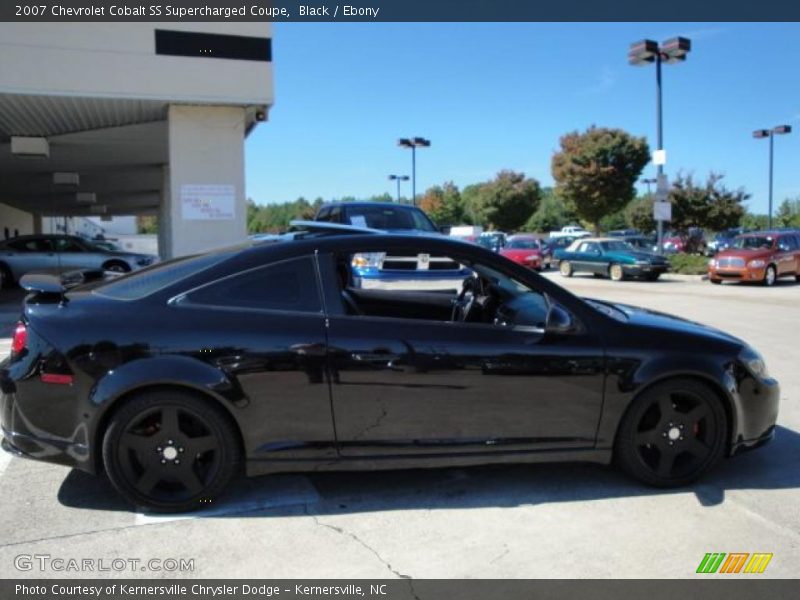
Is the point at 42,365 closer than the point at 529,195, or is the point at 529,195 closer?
the point at 42,365

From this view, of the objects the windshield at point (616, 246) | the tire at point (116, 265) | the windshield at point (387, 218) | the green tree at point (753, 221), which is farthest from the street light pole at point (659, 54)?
the green tree at point (753, 221)

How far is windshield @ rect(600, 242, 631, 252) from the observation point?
24312 mm

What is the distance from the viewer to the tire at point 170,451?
357 centimetres

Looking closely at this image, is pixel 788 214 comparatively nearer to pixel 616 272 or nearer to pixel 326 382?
pixel 616 272

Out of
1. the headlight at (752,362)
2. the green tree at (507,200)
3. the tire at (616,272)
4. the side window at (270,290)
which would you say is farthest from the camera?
the green tree at (507,200)

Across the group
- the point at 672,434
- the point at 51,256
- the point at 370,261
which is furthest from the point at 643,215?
the point at 672,434

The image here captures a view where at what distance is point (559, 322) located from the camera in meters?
3.91

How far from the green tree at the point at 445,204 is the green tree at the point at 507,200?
34.4 feet

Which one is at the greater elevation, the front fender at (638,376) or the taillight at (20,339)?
the taillight at (20,339)

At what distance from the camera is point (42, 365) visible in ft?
11.7

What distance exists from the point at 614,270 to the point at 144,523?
22.4 metres
